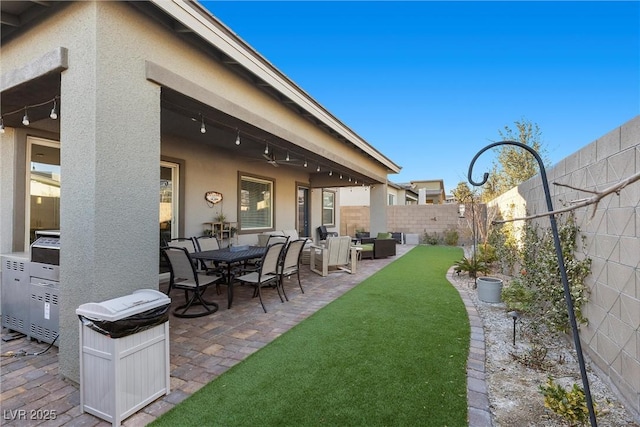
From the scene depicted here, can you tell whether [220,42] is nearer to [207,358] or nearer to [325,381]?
[207,358]

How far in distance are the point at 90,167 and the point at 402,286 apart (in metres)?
5.49

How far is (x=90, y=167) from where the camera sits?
2.51 meters

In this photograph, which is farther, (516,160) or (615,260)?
(516,160)

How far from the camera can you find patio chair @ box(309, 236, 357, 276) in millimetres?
7352

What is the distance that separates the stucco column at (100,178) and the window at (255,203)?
5.81 metres

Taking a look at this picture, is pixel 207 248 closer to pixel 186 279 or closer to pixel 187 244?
pixel 187 244

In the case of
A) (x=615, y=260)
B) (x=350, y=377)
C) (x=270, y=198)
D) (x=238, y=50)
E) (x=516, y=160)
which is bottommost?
(x=350, y=377)

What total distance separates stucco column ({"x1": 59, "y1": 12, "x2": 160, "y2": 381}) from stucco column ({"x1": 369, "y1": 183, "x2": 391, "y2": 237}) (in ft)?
31.3

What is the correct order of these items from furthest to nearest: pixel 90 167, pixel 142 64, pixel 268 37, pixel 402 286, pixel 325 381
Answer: pixel 268 37, pixel 402 286, pixel 142 64, pixel 325 381, pixel 90 167

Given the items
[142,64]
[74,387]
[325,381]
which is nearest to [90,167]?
[142,64]

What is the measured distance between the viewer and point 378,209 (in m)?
11.7

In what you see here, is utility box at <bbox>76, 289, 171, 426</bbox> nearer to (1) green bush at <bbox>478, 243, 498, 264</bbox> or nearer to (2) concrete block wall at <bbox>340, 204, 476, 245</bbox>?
(1) green bush at <bbox>478, 243, 498, 264</bbox>

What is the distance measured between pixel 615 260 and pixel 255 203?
27.5 ft

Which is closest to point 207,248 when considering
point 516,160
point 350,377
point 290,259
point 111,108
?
point 290,259
